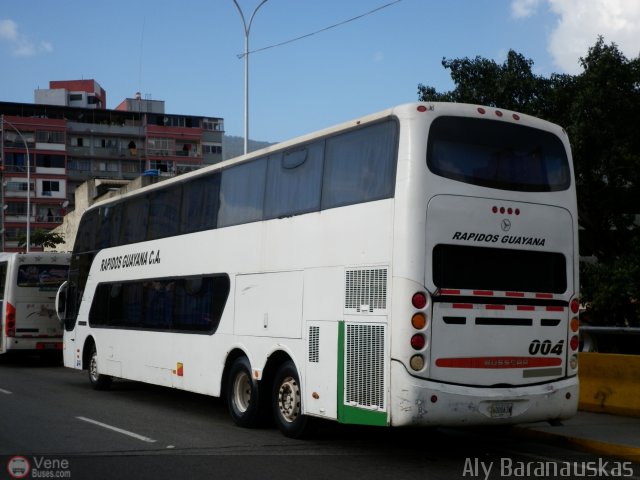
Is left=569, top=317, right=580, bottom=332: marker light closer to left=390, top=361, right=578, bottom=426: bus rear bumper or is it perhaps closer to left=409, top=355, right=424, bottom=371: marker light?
left=390, top=361, right=578, bottom=426: bus rear bumper

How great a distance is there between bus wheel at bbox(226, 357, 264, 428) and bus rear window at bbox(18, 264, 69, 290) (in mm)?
12535

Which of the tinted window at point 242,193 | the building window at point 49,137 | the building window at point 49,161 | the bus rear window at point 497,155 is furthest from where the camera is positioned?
the building window at point 49,137

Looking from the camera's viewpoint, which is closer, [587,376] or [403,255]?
[403,255]

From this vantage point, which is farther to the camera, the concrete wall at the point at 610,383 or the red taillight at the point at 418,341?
the concrete wall at the point at 610,383

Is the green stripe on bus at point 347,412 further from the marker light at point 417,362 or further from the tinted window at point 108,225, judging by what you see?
the tinted window at point 108,225

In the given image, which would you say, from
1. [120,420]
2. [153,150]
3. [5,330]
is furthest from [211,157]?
[120,420]

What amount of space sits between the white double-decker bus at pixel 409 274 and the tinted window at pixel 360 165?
0.02 metres

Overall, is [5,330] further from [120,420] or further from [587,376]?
[587,376]

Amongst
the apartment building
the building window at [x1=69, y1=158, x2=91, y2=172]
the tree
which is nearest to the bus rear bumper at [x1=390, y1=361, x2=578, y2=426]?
the tree

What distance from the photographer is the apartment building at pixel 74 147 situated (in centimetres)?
8606

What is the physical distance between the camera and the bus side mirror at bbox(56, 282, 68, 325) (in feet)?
63.0

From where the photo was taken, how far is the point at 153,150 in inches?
3639

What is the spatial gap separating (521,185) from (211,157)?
8707 cm

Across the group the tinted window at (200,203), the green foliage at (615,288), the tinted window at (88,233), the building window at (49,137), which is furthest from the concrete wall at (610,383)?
the building window at (49,137)
